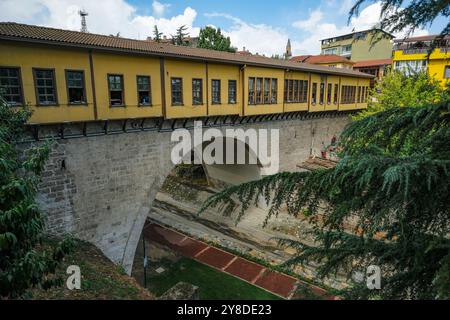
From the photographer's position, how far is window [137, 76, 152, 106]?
12.7 m

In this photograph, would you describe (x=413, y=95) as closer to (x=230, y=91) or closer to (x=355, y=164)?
(x=230, y=91)

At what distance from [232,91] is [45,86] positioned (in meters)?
9.53

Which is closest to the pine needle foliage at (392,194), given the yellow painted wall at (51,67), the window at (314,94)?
the yellow painted wall at (51,67)

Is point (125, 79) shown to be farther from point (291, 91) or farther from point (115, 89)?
point (291, 91)

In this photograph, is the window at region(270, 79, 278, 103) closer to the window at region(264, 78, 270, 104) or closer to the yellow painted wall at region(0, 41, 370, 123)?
the window at region(264, 78, 270, 104)

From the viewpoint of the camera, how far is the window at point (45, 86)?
10086 mm

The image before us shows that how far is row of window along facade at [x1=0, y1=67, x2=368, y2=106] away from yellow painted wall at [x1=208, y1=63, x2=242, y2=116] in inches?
7.9

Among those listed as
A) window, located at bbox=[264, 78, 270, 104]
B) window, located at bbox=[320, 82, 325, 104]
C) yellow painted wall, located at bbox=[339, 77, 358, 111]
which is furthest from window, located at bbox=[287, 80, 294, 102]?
yellow painted wall, located at bbox=[339, 77, 358, 111]

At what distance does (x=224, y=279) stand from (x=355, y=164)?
1289 centimetres

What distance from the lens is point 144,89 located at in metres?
12.8

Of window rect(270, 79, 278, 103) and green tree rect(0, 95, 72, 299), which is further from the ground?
window rect(270, 79, 278, 103)

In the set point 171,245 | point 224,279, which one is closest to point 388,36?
point 224,279

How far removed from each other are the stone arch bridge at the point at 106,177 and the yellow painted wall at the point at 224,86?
71 centimetres

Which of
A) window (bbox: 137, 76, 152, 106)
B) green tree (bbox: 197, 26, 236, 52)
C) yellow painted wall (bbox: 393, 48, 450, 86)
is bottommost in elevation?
window (bbox: 137, 76, 152, 106)
